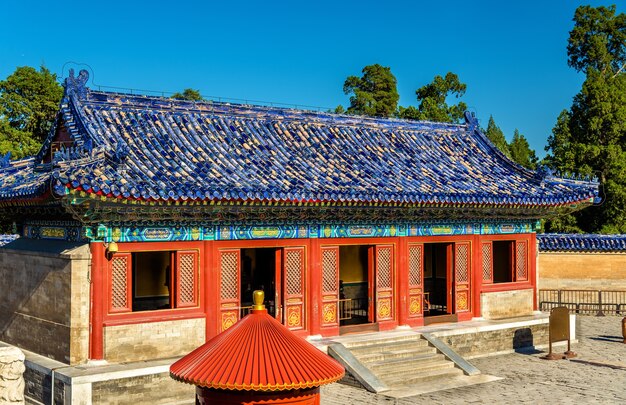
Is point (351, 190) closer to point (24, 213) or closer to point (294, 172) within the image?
point (294, 172)

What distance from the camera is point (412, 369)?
16.4 metres

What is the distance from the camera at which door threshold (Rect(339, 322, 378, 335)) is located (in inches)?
691

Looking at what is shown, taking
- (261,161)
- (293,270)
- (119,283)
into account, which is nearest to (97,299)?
(119,283)

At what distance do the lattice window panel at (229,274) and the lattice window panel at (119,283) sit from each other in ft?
6.81

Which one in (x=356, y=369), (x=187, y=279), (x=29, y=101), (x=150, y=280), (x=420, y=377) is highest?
(x=29, y=101)

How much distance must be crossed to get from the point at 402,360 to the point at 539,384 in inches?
112

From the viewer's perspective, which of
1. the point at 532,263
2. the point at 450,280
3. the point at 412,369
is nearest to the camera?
the point at 412,369

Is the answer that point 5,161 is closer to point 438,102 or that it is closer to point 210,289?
point 210,289

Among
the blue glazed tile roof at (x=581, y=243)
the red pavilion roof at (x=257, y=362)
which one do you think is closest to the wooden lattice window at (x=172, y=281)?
the red pavilion roof at (x=257, y=362)

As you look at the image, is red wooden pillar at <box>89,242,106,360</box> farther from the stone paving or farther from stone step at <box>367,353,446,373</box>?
stone step at <box>367,353,446,373</box>

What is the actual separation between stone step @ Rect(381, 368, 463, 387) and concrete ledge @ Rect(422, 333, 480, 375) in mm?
147

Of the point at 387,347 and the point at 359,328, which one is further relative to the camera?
the point at 359,328

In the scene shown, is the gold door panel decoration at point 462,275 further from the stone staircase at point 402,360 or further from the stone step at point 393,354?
the stone step at point 393,354

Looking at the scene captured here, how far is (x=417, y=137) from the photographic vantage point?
21.4 meters
